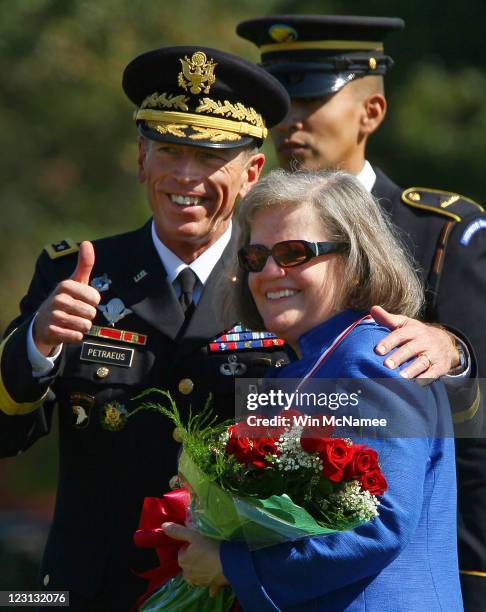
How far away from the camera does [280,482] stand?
115 inches

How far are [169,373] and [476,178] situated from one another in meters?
6.63

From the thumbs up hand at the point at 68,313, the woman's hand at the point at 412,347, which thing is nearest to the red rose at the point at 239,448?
the woman's hand at the point at 412,347

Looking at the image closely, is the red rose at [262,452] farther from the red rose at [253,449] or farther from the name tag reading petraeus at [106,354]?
the name tag reading petraeus at [106,354]

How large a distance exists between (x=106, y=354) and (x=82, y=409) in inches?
6.6

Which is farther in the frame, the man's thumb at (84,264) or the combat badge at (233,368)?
the combat badge at (233,368)

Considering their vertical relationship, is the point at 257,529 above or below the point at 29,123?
below

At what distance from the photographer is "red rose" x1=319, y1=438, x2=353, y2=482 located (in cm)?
285

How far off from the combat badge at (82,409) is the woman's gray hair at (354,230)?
0.71 metres

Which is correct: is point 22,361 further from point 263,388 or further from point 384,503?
point 384,503

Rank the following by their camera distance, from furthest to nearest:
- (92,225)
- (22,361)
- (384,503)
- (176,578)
A: (92,225) → (22,361) → (176,578) → (384,503)

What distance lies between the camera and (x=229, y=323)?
152 inches

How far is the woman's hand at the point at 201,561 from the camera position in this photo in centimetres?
303

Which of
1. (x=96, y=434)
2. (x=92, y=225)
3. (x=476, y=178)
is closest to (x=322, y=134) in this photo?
(x=96, y=434)

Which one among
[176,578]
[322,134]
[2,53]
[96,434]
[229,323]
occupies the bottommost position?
[176,578]
